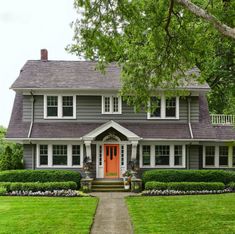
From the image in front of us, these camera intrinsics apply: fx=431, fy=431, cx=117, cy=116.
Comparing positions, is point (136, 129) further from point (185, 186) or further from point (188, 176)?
point (185, 186)

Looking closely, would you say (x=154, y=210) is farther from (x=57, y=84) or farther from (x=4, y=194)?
(x=57, y=84)

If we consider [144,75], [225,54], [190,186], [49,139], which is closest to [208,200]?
[190,186]

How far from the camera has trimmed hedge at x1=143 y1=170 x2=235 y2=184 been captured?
80.5ft

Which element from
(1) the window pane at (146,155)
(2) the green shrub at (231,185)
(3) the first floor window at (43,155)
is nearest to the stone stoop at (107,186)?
(1) the window pane at (146,155)

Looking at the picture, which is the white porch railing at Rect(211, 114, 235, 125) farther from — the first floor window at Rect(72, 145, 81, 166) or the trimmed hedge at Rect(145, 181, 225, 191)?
the first floor window at Rect(72, 145, 81, 166)

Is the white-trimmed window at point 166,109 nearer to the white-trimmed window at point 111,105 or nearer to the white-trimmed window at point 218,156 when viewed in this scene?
the white-trimmed window at point 111,105

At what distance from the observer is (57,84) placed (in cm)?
2659

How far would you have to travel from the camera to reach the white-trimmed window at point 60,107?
87.8ft

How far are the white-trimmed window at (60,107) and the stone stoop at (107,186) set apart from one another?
4.48 metres

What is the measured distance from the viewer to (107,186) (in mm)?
24859

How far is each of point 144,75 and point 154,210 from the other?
17.8 ft

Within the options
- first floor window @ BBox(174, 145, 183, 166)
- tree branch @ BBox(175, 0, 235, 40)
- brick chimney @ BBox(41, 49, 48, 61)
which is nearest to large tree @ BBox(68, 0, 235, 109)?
tree branch @ BBox(175, 0, 235, 40)

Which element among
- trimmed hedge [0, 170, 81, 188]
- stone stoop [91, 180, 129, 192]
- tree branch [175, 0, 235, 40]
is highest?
tree branch [175, 0, 235, 40]

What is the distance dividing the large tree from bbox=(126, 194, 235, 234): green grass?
441 cm
